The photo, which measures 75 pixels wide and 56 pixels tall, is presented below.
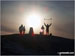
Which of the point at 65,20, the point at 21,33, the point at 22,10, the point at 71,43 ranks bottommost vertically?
the point at 71,43

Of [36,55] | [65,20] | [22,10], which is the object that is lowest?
[36,55]

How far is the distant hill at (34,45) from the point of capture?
278 centimetres

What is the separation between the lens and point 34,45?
2.83 metres

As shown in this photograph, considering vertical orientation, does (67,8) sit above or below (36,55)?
above

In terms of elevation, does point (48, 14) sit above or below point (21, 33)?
above

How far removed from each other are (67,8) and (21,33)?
89 cm

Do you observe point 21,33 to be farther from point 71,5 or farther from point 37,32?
point 71,5

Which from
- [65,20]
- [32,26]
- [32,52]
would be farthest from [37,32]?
[65,20]

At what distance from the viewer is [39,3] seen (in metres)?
2.81

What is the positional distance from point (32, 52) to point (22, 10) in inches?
28.7

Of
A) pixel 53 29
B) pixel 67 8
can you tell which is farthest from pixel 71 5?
pixel 53 29

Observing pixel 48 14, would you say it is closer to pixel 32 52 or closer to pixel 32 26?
pixel 32 26

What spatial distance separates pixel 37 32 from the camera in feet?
9.19

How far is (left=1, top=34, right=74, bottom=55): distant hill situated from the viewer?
9.13 ft
